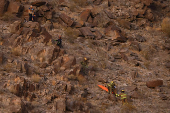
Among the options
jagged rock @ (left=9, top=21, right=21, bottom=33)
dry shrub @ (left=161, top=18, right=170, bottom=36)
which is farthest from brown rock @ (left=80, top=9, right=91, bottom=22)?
dry shrub @ (left=161, top=18, right=170, bottom=36)

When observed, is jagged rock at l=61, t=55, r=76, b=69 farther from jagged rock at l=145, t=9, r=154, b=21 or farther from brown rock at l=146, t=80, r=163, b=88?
jagged rock at l=145, t=9, r=154, b=21

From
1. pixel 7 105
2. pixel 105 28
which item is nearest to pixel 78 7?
pixel 105 28

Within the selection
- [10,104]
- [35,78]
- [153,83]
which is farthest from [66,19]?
[10,104]

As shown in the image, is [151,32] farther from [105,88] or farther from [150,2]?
[105,88]

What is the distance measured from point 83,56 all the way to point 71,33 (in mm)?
3205

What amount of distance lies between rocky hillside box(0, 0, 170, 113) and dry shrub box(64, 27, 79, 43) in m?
0.08

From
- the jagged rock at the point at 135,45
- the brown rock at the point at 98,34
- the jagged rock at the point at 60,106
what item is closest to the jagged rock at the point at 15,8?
the brown rock at the point at 98,34

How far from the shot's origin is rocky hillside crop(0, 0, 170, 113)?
11656 mm

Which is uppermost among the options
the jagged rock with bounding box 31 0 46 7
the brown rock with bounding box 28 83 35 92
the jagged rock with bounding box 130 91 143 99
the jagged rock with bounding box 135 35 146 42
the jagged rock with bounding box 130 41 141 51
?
the jagged rock with bounding box 31 0 46 7

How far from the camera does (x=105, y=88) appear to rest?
13.9 meters

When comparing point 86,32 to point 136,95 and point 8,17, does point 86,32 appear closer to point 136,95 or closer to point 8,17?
point 8,17

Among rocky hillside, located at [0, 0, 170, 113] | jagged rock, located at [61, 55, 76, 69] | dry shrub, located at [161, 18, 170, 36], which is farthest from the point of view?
dry shrub, located at [161, 18, 170, 36]

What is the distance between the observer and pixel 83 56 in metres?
16.4

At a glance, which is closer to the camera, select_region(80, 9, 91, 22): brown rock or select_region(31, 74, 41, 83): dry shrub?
select_region(31, 74, 41, 83): dry shrub
